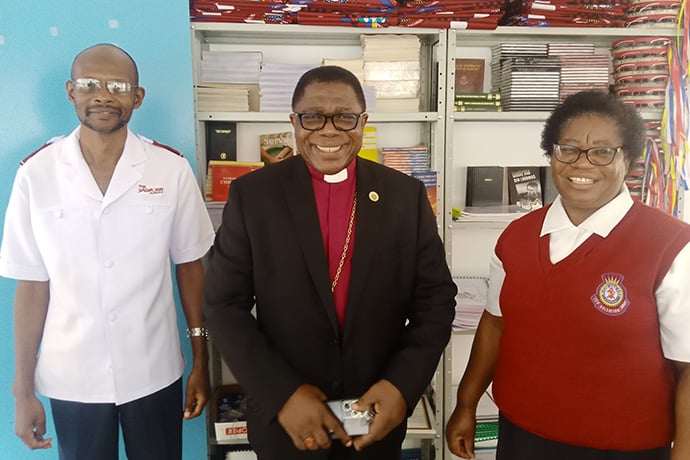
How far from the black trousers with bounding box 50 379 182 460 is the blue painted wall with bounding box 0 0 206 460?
1.43ft

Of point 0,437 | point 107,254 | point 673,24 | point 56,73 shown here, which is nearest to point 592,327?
point 107,254

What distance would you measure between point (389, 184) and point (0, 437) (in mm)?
1706

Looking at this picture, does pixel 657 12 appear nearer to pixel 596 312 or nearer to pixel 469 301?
pixel 469 301

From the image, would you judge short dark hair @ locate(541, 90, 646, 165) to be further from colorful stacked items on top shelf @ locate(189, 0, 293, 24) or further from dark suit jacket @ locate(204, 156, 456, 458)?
colorful stacked items on top shelf @ locate(189, 0, 293, 24)

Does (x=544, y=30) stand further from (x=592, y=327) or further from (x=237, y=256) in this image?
(x=237, y=256)

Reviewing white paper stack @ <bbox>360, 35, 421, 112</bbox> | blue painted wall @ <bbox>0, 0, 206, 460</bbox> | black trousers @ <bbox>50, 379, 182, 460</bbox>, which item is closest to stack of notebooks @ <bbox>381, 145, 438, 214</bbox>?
white paper stack @ <bbox>360, 35, 421, 112</bbox>

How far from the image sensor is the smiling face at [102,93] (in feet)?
4.93

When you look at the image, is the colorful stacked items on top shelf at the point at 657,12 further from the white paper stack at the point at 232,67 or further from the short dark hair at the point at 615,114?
the white paper stack at the point at 232,67

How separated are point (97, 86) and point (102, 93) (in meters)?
0.03

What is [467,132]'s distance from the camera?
8.34ft

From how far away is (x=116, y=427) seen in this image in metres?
1.62

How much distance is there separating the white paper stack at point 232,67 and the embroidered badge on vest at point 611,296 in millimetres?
1578

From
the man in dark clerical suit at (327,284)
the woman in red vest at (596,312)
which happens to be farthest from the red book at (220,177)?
the woman in red vest at (596,312)

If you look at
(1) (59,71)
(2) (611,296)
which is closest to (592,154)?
(2) (611,296)
